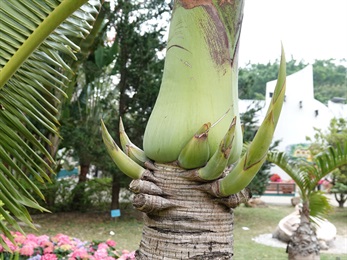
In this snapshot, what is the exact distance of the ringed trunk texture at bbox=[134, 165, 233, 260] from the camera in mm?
1099

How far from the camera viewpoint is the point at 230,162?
3.91ft

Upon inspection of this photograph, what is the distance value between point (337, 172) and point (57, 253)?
11076 mm

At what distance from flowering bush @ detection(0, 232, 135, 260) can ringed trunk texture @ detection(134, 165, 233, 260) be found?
225cm

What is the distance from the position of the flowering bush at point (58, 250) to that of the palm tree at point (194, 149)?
2.26 m

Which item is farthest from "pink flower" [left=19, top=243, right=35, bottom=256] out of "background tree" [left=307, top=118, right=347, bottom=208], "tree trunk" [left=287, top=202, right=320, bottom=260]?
"background tree" [left=307, top=118, right=347, bottom=208]

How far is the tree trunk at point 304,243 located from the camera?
5.93 meters

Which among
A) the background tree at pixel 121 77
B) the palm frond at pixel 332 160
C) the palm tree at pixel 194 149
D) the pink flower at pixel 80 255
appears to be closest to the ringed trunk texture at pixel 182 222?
the palm tree at pixel 194 149

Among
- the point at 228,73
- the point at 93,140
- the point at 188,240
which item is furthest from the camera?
the point at 93,140

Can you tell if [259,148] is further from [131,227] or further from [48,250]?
[131,227]

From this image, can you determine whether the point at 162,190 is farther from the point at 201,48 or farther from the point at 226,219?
the point at 201,48

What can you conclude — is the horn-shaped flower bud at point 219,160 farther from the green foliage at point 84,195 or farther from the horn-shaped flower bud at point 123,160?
the green foliage at point 84,195

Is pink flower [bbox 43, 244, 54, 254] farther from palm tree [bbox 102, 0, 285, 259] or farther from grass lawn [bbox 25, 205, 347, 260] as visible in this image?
grass lawn [bbox 25, 205, 347, 260]

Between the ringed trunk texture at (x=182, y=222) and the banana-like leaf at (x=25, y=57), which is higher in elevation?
the banana-like leaf at (x=25, y=57)

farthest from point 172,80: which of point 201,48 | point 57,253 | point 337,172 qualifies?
point 337,172
